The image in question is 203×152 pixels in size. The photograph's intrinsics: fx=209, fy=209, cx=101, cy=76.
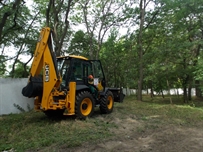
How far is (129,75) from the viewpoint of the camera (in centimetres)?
2298

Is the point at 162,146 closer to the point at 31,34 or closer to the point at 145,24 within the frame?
the point at 145,24

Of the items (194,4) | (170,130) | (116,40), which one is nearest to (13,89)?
(170,130)

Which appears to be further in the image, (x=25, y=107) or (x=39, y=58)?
(x=25, y=107)

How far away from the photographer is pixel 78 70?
7.80 metres

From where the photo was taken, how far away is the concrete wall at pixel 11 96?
9227 mm

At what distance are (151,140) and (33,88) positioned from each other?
3802 millimetres

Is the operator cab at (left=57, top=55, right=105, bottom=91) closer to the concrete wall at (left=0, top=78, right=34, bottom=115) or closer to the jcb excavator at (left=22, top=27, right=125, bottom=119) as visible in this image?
the jcb excavator at (left=22, top=27, right=125, bottom=119)

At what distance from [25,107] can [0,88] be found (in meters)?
1.55

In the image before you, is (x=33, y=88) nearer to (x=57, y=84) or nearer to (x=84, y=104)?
(x=57, y=84)

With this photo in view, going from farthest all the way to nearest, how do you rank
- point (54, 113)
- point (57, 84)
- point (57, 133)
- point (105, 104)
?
point (105, 104), point (54, 113), point (57, 84), point (57, 133)

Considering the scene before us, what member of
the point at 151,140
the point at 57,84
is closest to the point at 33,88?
the point at 57,84

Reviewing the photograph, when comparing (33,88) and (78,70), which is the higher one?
Answer: (78,70)

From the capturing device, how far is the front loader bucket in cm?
651

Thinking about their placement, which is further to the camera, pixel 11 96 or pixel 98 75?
pixel 11 96
